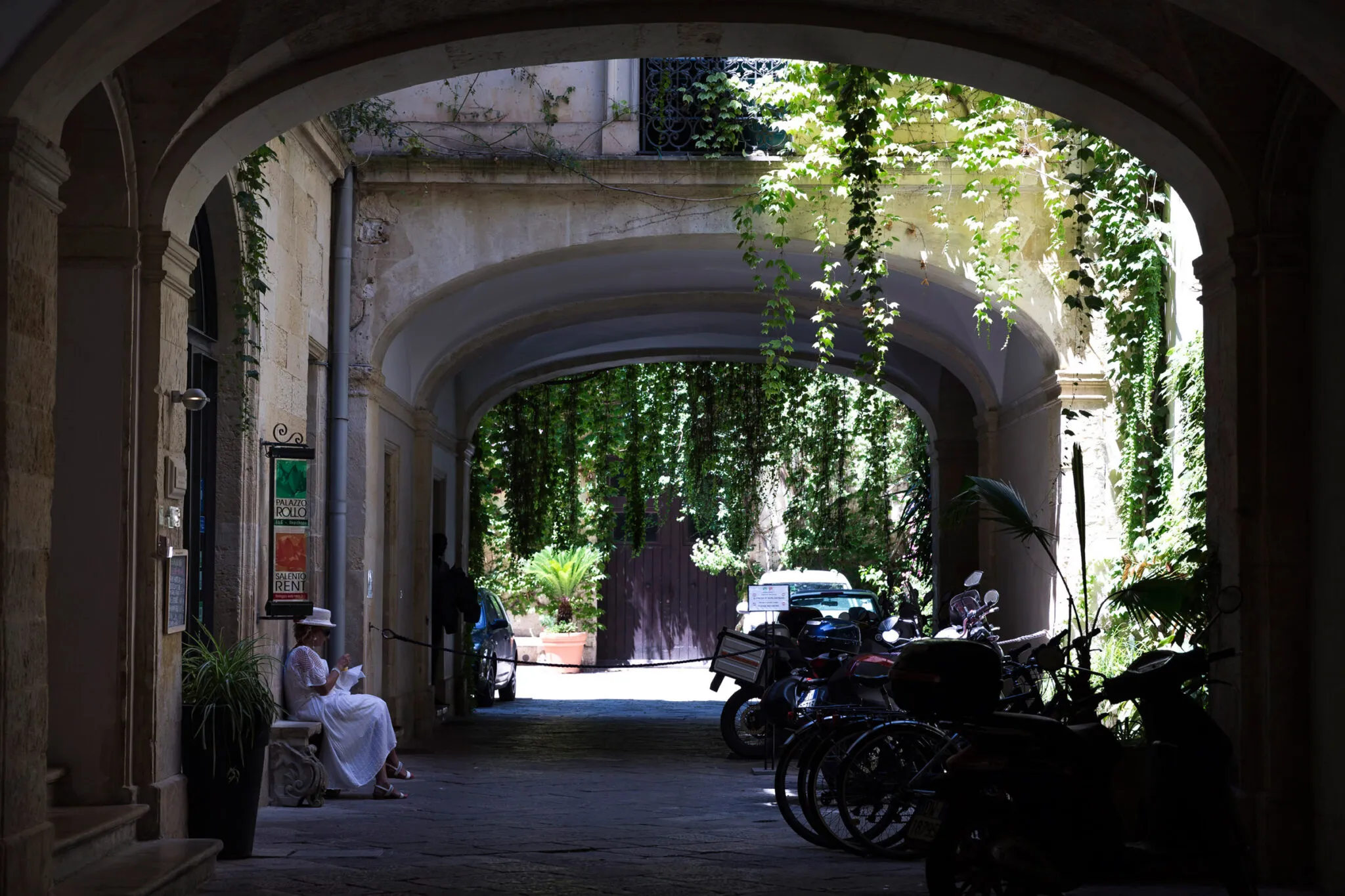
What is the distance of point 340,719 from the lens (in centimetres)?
916

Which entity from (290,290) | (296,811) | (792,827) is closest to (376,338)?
(290,290)

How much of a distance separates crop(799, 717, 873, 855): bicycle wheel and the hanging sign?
3.01 meters

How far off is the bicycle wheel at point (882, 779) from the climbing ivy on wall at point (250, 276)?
138 inches

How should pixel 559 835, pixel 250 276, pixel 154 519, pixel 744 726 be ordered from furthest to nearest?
pixel 744 726 < pixel 250 276 < pixel 559 835 < pixel 154 519

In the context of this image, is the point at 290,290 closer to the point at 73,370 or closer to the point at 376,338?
the point at 376,338

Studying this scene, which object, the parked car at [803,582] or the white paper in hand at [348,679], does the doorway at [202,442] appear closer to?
the white paper in hand at [348,679]

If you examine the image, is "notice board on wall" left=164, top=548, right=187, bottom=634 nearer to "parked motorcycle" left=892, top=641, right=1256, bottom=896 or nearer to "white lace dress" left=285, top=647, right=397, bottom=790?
"white lace dress" left=285, top=647, right=397, bottom=790

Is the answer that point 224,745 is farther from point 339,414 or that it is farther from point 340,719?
point 339,414

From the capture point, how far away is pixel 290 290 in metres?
9.48

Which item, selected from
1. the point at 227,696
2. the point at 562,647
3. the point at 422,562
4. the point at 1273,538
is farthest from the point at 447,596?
the point at 562,647

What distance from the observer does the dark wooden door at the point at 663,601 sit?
28.5 metres

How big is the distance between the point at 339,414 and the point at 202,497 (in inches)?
98.2

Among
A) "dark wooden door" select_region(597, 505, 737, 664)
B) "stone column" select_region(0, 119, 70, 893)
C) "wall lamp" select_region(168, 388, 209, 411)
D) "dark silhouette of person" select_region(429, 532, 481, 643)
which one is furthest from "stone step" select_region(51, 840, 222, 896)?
"dark wooden door" select_region(597, 505, 737, 664)

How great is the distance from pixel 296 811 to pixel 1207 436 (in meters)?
5.10
